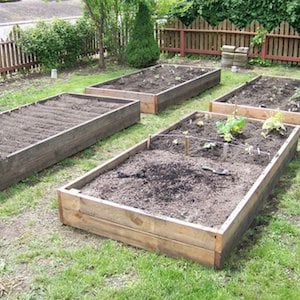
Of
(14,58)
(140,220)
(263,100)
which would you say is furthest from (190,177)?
(14,58)

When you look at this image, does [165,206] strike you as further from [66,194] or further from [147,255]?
[66,194]

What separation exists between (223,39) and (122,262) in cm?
1067

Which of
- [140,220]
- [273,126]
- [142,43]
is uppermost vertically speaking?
[142,43]

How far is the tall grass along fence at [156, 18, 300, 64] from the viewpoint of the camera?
12094 millimetres

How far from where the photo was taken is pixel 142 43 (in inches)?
468

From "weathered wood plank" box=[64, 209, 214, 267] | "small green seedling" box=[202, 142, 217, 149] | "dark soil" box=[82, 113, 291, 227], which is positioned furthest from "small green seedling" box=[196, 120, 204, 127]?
"weathered wood plank" box=[64, 209, 214, 267]

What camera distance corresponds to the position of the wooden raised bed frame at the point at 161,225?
342 cm

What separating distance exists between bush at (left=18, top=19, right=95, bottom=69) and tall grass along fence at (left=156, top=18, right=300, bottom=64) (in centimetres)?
262

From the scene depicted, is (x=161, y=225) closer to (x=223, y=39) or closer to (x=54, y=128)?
(x=54, y=128)

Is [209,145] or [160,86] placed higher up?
[160,86]

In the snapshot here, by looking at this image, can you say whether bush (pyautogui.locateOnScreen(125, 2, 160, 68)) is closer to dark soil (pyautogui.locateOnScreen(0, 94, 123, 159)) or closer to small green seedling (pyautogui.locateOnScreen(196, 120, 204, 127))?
dark soil (pyautogui.locateOnScreen(0, 94, 123, 159))

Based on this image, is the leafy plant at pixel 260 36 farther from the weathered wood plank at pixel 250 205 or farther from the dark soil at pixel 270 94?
the weathered wood plank at pixel 250 205

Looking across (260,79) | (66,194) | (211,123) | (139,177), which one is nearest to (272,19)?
(260,79)

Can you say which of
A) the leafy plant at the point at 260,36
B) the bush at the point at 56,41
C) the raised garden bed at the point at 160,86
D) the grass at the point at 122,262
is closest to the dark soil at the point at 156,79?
the raised garden bed at the point at 160,86
